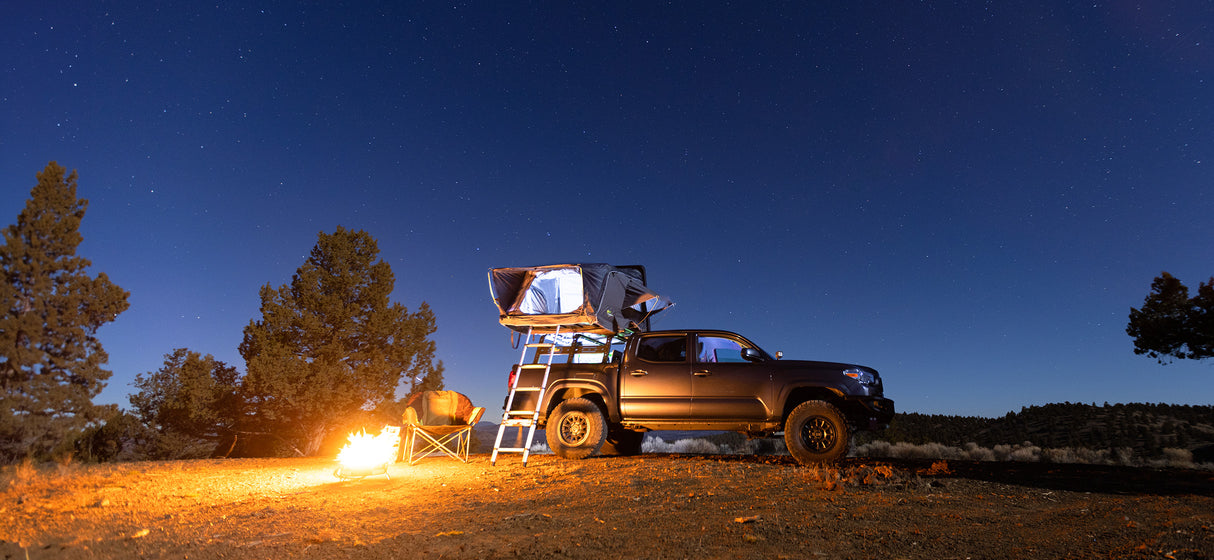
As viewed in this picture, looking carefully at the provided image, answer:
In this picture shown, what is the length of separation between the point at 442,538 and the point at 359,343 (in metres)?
23.0

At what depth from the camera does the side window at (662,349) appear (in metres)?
10.3

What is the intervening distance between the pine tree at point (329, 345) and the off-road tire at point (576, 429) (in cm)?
1509

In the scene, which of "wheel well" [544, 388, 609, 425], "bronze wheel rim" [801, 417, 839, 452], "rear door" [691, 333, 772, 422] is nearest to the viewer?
"bronze wheel rim" [801, 417, 839, 452]

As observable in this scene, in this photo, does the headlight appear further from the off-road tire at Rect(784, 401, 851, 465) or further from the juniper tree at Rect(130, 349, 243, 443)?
the juniper tree at Rect(130, 349, 243, 443)

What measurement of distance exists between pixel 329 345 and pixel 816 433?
21.4 meters

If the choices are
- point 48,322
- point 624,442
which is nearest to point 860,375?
point 624,442

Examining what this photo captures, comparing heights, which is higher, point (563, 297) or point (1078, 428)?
point (563, 297)

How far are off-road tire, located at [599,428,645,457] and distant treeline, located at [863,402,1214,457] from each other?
11655 millimetres

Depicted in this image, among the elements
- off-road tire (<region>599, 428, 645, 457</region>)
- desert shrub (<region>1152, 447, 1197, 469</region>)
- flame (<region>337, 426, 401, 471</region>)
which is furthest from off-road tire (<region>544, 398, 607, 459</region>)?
desert shrub (<region>1152, 447, 1197, 469</region>)

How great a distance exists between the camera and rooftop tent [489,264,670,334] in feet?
37.6

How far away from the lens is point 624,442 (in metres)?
11.8

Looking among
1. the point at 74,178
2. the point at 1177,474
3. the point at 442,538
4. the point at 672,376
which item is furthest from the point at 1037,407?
the point at 74,178

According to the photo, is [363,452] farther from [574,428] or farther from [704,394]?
[704,394]

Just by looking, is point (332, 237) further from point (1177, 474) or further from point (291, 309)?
point (1177, 474)
